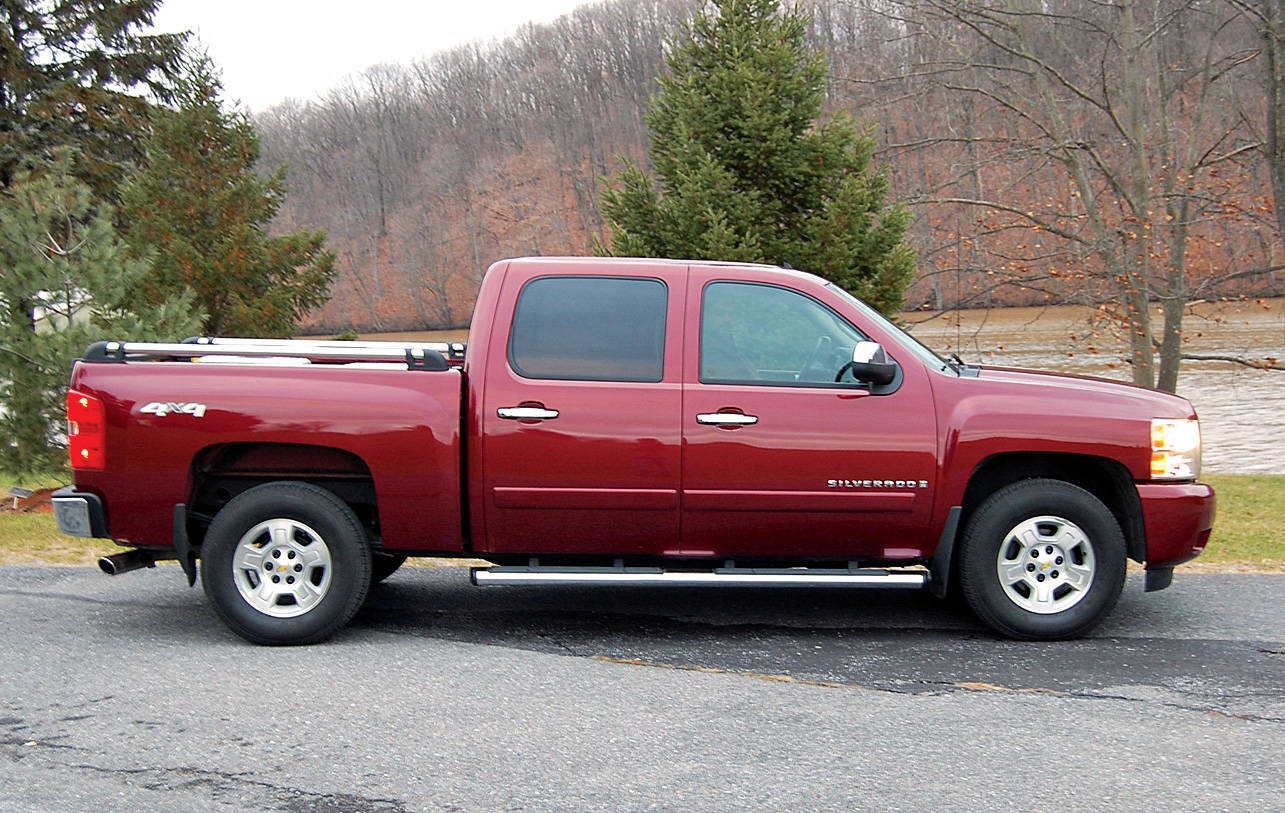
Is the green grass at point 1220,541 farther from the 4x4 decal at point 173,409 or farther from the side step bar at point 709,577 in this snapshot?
the side step bar at point 709,577

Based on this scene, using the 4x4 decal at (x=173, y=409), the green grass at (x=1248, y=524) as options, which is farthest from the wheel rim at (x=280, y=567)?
the green grass at (x=1248, y=524)

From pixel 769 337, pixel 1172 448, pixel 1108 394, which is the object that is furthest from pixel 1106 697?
pixel 769 337

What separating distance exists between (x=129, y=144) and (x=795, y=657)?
25307 mm

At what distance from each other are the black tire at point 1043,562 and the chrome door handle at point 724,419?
3.99ft

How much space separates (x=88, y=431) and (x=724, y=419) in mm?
3087

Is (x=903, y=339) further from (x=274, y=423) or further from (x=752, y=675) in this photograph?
(x=274, y=423)

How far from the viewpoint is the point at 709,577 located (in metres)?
5.95

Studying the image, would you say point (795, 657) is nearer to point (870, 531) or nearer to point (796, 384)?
point (870, 531)

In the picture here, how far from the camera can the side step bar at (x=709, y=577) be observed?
234 inches

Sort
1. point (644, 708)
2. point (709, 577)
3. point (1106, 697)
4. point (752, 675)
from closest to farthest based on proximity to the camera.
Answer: point (644, 708) < point (1106, 697) < point (752, 675) < point (709, 577)

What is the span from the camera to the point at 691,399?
237 inches

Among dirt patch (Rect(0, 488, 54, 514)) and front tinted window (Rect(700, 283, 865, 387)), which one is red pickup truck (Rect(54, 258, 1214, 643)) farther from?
dirt patch (Rect(0, 488, 54, 514))

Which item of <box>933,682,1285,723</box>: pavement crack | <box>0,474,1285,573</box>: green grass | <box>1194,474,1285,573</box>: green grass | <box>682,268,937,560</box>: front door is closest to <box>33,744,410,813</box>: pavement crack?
<box>682,268,937,560</box>: front door

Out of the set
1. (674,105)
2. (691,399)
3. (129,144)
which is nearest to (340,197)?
(129,144)
